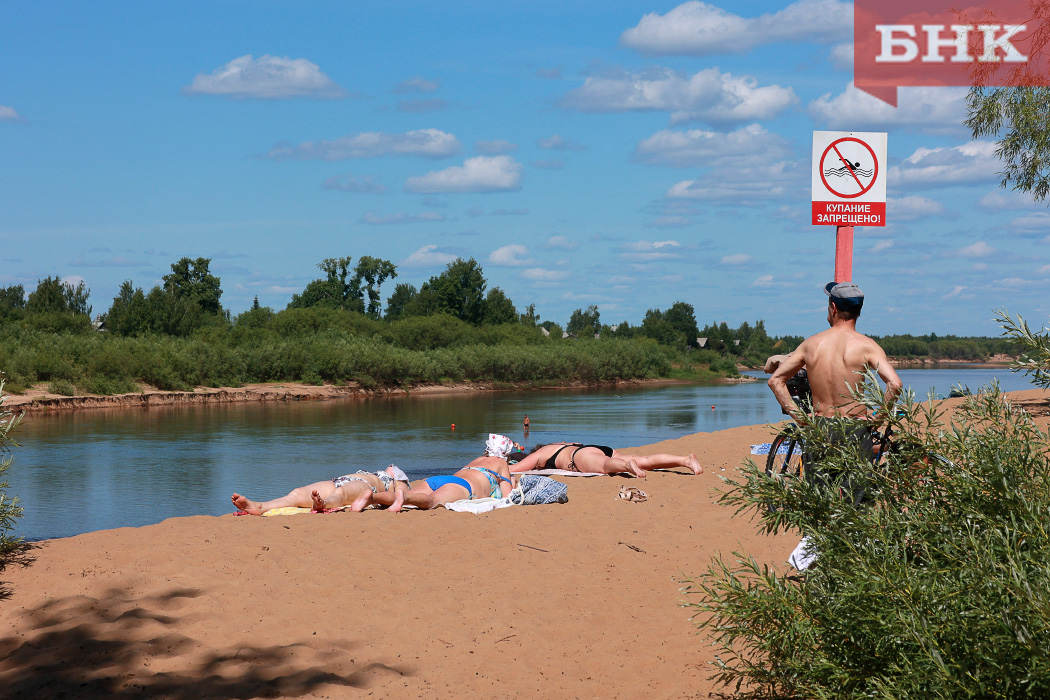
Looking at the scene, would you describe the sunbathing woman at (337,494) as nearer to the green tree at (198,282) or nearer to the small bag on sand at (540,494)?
the small bag on sand at (540,494)

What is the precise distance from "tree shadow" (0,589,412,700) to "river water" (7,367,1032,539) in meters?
3.65

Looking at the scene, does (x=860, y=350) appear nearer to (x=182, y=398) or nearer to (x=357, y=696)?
(x=357, y=696)

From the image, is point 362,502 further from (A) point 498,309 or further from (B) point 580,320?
(B) point 580,320

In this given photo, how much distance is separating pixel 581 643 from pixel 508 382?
56.0 metres

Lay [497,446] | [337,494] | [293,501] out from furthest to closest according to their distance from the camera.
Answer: [497,446], [293,501], [337,494]

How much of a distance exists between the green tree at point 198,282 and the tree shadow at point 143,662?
7576 cm

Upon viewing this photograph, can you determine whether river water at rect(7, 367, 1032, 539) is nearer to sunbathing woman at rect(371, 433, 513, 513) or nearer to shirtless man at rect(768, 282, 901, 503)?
shirtless man at rect(768, 282, 901, 503)

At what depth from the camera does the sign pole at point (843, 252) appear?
9492 mm

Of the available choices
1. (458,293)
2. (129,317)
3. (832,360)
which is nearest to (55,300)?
(129,317)

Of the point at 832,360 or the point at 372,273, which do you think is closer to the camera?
the point at 832,360

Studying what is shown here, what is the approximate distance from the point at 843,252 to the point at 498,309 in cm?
8071

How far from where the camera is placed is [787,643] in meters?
3.13

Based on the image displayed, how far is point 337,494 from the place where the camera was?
9539 millimetres

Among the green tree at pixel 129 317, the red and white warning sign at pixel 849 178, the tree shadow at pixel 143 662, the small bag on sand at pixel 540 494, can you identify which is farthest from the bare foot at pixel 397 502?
the green tree at pixel 129 317
